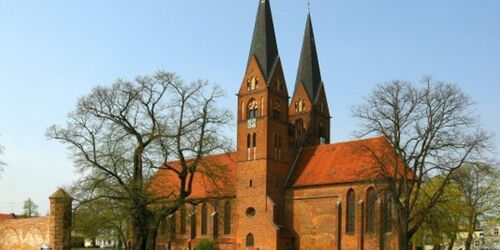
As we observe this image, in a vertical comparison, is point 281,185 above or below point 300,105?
below

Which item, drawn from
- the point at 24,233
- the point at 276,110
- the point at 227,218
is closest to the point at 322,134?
the point at 276,110

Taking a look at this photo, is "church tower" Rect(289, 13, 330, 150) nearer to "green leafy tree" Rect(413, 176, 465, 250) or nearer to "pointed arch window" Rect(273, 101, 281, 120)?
"pointed arch window" Rect(273, 101, 281, 120)

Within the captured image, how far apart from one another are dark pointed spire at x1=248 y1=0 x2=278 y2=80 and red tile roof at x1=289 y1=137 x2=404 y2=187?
27.2 ft

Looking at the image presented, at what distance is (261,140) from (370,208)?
1099cm

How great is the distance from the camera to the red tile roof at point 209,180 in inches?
1551

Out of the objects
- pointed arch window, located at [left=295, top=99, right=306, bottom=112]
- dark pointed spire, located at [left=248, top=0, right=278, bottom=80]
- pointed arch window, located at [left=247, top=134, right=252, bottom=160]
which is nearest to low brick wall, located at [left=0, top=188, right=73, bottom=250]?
pointed arch window, located at [left=247, top=134, right=252, bottom=160]

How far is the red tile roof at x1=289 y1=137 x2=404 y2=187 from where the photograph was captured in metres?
49.3

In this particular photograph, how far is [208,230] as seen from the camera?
5684 centimetres

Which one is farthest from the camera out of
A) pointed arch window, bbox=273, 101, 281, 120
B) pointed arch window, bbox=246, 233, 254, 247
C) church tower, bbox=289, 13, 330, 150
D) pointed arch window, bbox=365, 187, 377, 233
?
church tower, bbox=289, 13, 330, 150

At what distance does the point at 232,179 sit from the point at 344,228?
12338 millimetres

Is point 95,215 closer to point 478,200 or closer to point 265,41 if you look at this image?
point 265,41

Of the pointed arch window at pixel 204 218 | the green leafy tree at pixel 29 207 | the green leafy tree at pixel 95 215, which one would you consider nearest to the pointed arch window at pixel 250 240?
the pointed arch window at pixel 204 218

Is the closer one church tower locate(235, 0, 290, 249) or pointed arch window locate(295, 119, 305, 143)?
church tower locate(235, 0, 290, 249)

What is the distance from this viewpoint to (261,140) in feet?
172
